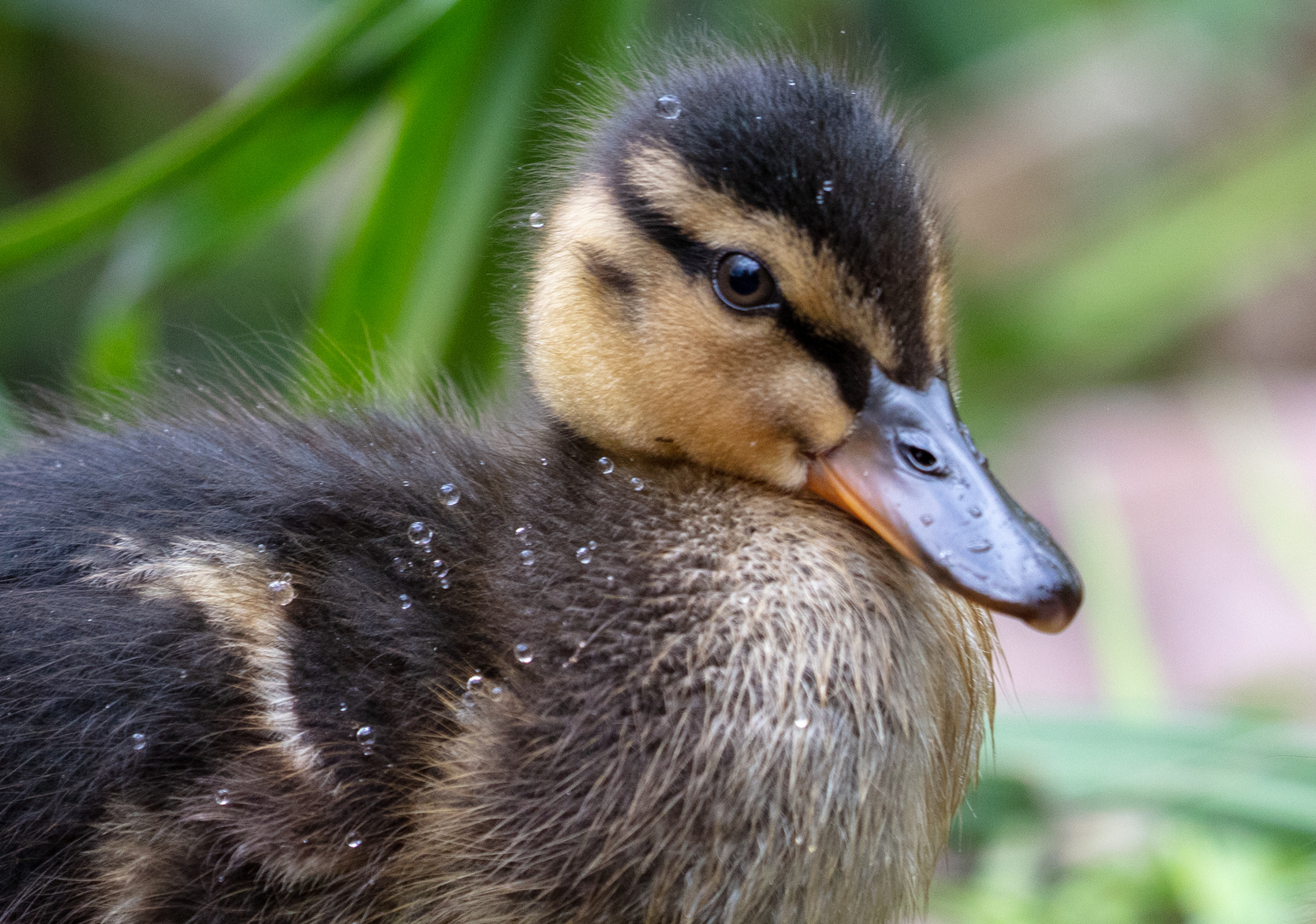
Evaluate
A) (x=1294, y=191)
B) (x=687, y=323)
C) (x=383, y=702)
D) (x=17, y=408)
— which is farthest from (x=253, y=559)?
(x=1294, y=191)

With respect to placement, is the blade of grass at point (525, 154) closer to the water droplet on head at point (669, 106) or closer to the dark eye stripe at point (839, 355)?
the water droplet on head at point (669, 106)

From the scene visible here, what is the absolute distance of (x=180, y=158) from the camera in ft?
4.06

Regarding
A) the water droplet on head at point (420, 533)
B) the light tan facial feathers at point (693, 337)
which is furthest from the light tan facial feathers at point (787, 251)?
the water droplet on head at point (420, 533)

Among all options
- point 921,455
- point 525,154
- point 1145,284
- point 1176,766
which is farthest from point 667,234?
point 1145,284

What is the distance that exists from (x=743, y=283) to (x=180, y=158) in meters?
0.68

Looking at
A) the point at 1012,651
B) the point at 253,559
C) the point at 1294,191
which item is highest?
the point at 1294,191

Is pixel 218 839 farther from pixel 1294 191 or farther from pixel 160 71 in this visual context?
pixel 1294 191

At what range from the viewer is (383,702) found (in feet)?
2.37

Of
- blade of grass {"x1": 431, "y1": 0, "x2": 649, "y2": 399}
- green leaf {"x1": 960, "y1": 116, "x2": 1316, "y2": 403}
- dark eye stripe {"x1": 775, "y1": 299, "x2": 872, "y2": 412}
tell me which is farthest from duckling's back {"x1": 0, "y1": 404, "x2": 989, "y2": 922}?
green leaf {"x1": 960, "y1": 116, "x2": 1316, "y2": 403}

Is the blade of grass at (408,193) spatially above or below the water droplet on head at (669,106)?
below

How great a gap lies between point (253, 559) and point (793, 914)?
351mm

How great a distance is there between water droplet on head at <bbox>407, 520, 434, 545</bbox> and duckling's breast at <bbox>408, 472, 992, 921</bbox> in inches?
1.8

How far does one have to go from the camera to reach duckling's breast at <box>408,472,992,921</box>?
0.72 meters

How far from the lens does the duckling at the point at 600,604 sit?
0.71 m
